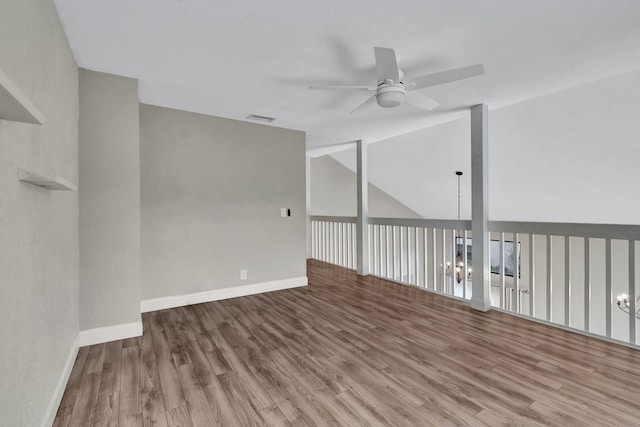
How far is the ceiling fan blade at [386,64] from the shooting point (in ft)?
6.21

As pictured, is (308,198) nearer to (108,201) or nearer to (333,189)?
(333,189)

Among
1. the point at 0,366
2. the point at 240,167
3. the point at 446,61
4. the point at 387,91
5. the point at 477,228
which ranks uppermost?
the point at 446,61

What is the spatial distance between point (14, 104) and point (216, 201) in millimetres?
2843

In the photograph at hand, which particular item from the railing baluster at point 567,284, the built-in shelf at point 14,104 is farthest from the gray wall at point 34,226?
the railing baluster at point 567,284

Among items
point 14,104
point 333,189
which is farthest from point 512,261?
point 14,104

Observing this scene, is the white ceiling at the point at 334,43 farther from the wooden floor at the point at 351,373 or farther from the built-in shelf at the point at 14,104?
the wooden floor at the point at 351,373

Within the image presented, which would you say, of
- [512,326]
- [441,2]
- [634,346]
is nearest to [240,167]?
[441,2]

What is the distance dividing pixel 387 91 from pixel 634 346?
2.73 m

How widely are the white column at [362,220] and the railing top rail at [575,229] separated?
200 cm

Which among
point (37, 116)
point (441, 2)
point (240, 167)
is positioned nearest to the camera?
point (37, 116)

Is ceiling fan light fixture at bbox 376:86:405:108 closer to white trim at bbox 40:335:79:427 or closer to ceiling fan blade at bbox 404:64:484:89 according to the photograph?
ceiling fan blade at bbox 404:64:484:89

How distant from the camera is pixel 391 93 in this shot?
2.22 m

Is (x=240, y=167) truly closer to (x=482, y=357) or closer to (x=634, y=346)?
(x=482, y=357)

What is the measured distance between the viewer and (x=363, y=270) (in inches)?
196
